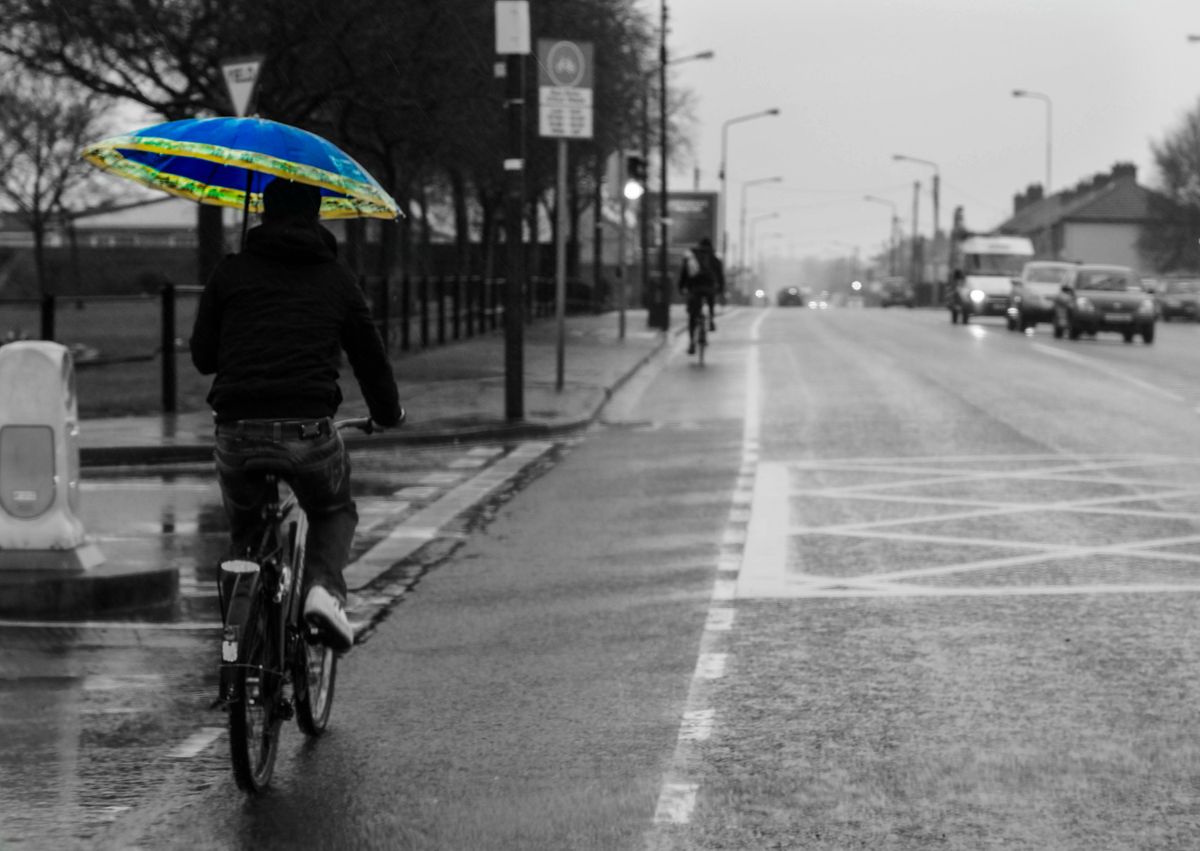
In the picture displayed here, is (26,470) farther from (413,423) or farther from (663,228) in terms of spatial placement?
(663,228)

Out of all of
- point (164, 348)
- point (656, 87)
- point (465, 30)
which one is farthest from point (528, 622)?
point (656, 87)

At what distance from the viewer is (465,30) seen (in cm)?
2947

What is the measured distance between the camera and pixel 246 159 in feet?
20.5

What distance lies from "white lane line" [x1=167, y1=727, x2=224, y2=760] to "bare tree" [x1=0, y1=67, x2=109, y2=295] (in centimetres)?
4764

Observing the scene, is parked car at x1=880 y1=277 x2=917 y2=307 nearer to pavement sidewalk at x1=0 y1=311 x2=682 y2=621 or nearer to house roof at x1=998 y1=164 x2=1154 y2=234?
house roof at x1=998 y1=164 x2=1154 y2=234

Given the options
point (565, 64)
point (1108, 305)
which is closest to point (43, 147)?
point (1108, 305)

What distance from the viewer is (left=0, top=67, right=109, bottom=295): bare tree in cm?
5662

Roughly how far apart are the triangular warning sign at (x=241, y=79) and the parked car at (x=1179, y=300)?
60.8 meters

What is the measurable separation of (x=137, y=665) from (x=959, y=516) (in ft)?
19.2

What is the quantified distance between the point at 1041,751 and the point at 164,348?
47.2 feet

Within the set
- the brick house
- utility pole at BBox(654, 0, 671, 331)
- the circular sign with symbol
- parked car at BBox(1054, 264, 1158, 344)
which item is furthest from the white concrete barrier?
the brick house

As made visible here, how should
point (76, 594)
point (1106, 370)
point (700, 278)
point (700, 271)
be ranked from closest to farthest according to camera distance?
1. point (76, 594)
2. point (1106, 370)
3. point (700, 278)
4. point (700, 271)

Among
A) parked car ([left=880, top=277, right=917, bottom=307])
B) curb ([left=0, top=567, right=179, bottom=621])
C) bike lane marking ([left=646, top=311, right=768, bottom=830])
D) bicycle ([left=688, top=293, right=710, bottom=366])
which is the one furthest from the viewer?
parked car ([left=880, top=277, right=917, bottom=307])

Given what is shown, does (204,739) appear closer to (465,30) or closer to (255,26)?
(255,26)
